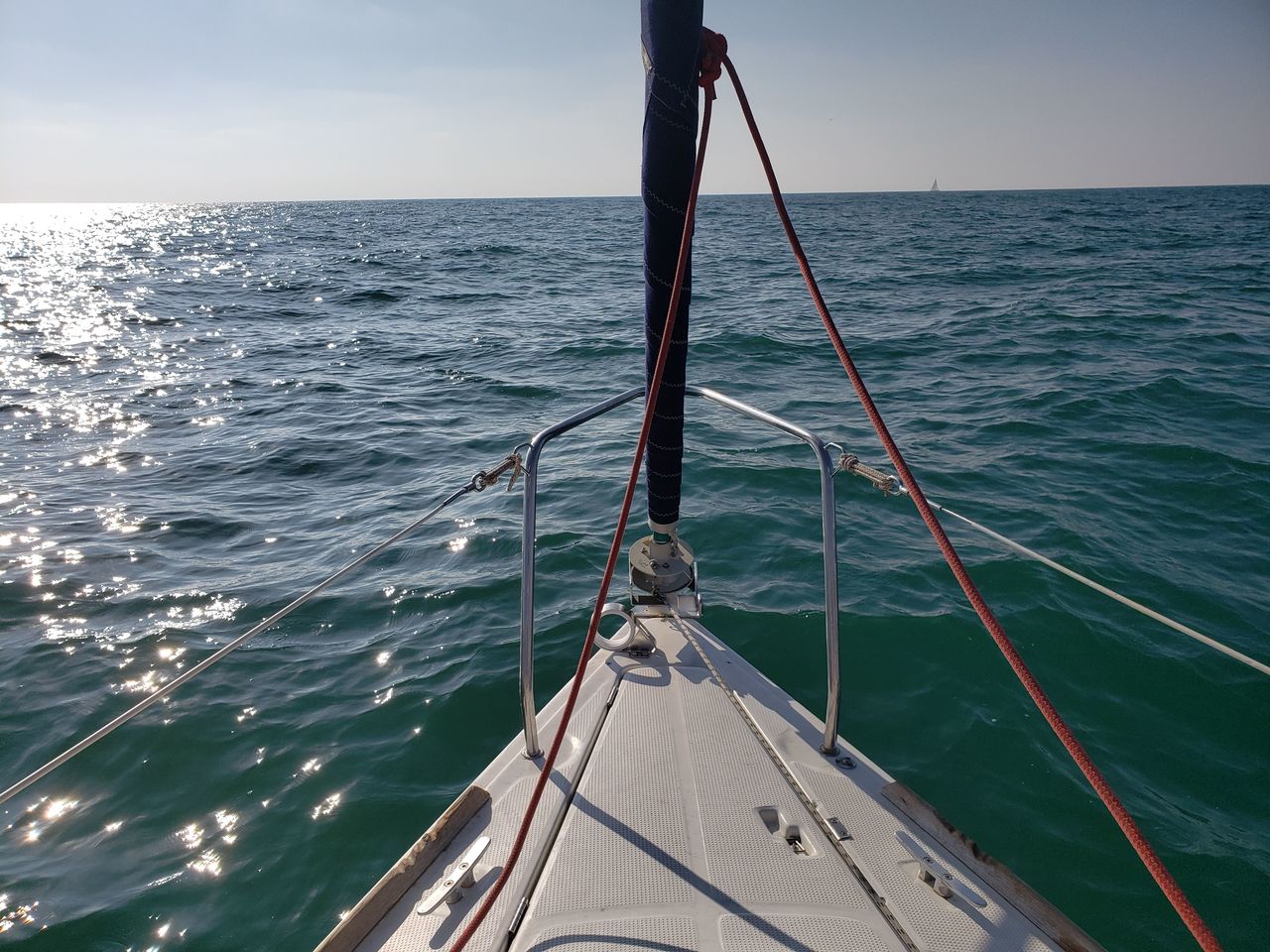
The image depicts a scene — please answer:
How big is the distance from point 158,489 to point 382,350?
6821mm

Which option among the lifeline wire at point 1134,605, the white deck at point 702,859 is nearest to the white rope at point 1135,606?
the lifeline wire at point 1134,605

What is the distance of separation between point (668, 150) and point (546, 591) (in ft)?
12.3

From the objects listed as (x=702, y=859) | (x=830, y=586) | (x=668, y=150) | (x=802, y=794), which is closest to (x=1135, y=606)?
(x=830, y=586)

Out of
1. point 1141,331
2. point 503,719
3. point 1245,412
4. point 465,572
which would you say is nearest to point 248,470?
point 465,572

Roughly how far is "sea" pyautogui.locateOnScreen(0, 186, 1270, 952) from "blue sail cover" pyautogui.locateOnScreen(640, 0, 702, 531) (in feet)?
Result: 5.27

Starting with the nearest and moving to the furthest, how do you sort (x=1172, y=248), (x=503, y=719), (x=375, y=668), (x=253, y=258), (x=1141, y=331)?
(x=503, y=719), (x=375, y=668), (x=1141, y=331), (x=1172, y=248), (x=253, y=258)

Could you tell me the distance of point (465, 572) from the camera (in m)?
5.57

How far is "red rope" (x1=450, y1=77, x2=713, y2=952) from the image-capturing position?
5.81 ft

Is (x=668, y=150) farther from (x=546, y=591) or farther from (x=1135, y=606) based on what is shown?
(x=546, y=591)

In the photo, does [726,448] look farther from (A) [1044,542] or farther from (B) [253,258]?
(B) [253,258]

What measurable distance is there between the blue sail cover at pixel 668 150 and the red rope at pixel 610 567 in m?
0.05

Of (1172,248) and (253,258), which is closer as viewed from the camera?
(1172,248)

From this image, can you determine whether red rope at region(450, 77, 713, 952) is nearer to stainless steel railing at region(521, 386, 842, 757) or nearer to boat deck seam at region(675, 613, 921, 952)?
stainless steel railing at region(521, 386, 842, 757)

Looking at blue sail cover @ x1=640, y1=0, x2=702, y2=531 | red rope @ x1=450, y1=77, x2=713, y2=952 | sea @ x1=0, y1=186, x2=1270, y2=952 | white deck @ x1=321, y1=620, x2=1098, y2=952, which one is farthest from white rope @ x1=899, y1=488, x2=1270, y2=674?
sea @ x1=0, y1=186, x2=1270, y2=952
